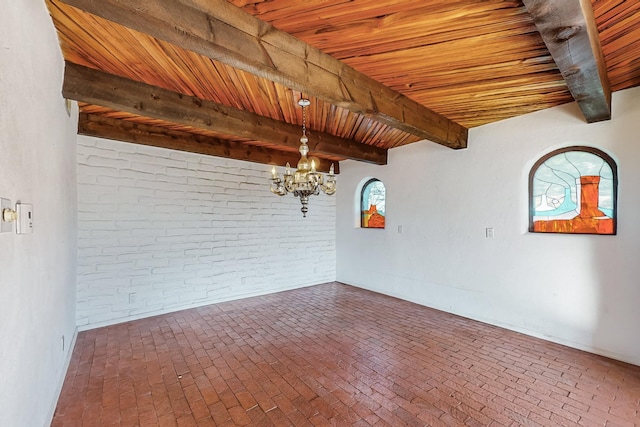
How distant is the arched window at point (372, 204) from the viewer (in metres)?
5.27

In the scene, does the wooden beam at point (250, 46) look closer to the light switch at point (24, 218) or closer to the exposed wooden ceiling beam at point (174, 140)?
the light switch at point (24, 218)

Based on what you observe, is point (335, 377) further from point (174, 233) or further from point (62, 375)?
point (174, 233)

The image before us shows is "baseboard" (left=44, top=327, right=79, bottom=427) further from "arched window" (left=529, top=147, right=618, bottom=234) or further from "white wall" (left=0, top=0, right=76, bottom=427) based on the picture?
"arched window" (left=529, top=147, right=618, bottom=234)

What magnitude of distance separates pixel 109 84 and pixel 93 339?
2720 mm

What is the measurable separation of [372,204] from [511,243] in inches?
97.1

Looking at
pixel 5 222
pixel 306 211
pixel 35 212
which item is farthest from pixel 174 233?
pixel 5 222

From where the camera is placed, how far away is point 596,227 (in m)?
2.91

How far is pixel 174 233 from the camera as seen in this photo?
13.4 feet

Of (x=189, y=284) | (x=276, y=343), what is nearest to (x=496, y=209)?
(x=276, y=343)

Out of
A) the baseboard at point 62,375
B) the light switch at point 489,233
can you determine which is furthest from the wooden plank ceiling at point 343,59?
the baseboard at point 62,375

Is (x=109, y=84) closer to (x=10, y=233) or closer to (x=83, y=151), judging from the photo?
(x=83, y=151)

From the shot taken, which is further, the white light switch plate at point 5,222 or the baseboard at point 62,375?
the baseboard at point 62,375

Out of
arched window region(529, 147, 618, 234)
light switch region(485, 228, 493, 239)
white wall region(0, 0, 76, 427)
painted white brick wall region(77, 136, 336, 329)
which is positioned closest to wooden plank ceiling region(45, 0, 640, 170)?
white wall region(0, 0, 76, 427)

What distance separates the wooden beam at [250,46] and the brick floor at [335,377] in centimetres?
229
